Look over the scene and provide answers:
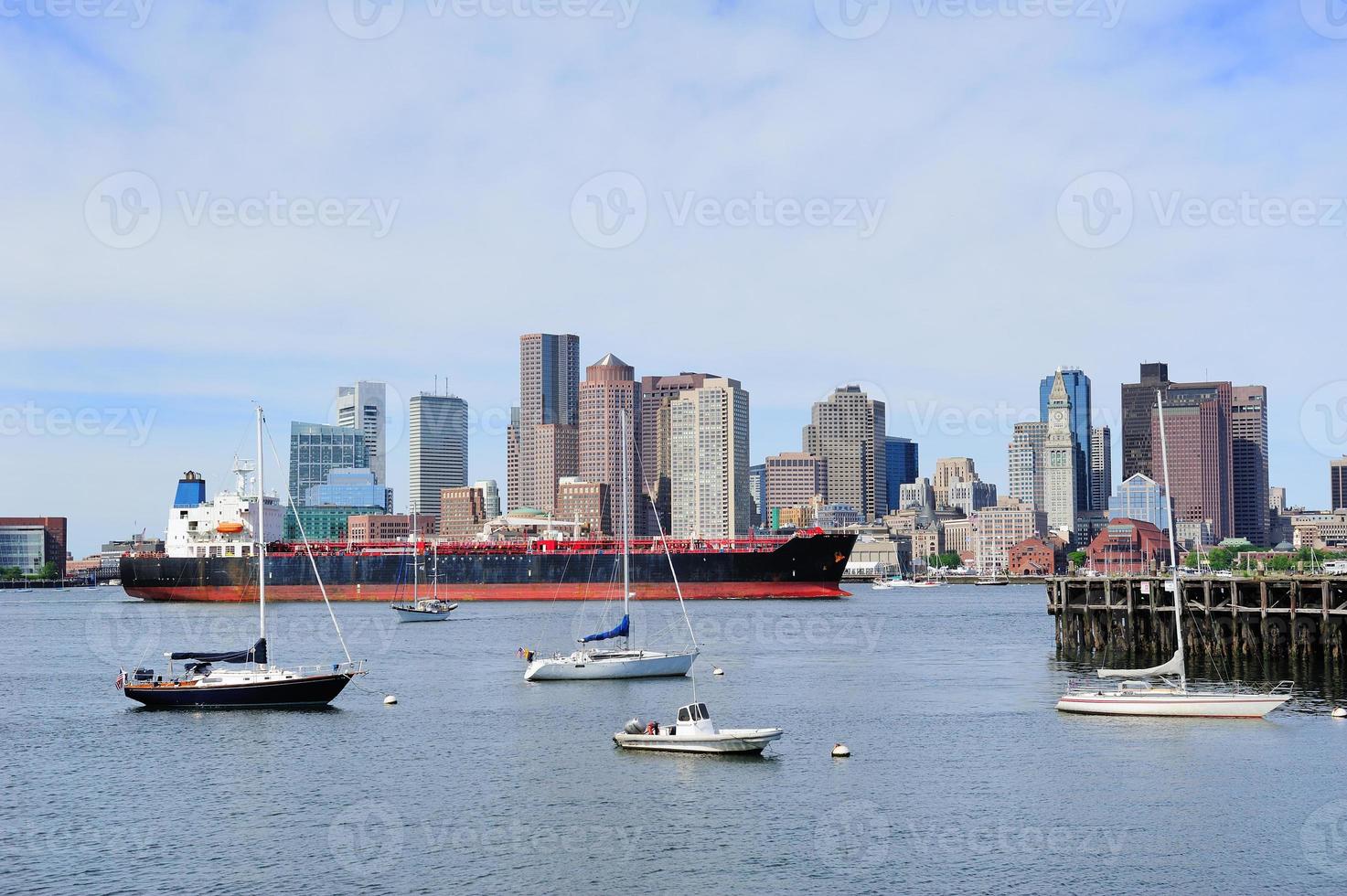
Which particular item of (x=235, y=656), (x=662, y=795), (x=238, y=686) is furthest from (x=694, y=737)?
(x=235, y=656)

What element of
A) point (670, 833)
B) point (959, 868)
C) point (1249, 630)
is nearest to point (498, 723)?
point (670, 833)

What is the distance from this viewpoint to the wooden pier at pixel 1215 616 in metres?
63.1

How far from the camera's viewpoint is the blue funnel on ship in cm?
14738

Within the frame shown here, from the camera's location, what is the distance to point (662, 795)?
35.5 metres

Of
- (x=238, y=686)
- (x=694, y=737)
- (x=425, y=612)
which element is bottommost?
(x=425, y=612)

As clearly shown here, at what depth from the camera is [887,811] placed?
33531mm

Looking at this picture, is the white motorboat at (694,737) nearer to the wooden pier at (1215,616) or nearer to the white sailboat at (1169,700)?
the white sailboat at (1169,700)

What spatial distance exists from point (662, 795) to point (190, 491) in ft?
408

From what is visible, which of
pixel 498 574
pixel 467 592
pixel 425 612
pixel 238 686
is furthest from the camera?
pixel 498 574

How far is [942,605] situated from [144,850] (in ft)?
466

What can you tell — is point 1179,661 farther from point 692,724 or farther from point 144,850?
point 144,850

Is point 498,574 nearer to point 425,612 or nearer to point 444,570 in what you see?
point 444,570

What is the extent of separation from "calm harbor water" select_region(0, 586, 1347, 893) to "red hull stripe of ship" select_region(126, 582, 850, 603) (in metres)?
76.3

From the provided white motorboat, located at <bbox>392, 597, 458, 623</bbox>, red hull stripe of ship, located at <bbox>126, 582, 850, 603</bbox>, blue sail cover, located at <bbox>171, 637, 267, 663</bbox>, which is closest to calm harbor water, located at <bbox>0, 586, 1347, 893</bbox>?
blue sail cover, located at <bbox>171, 637, 267, 663</bbox>
